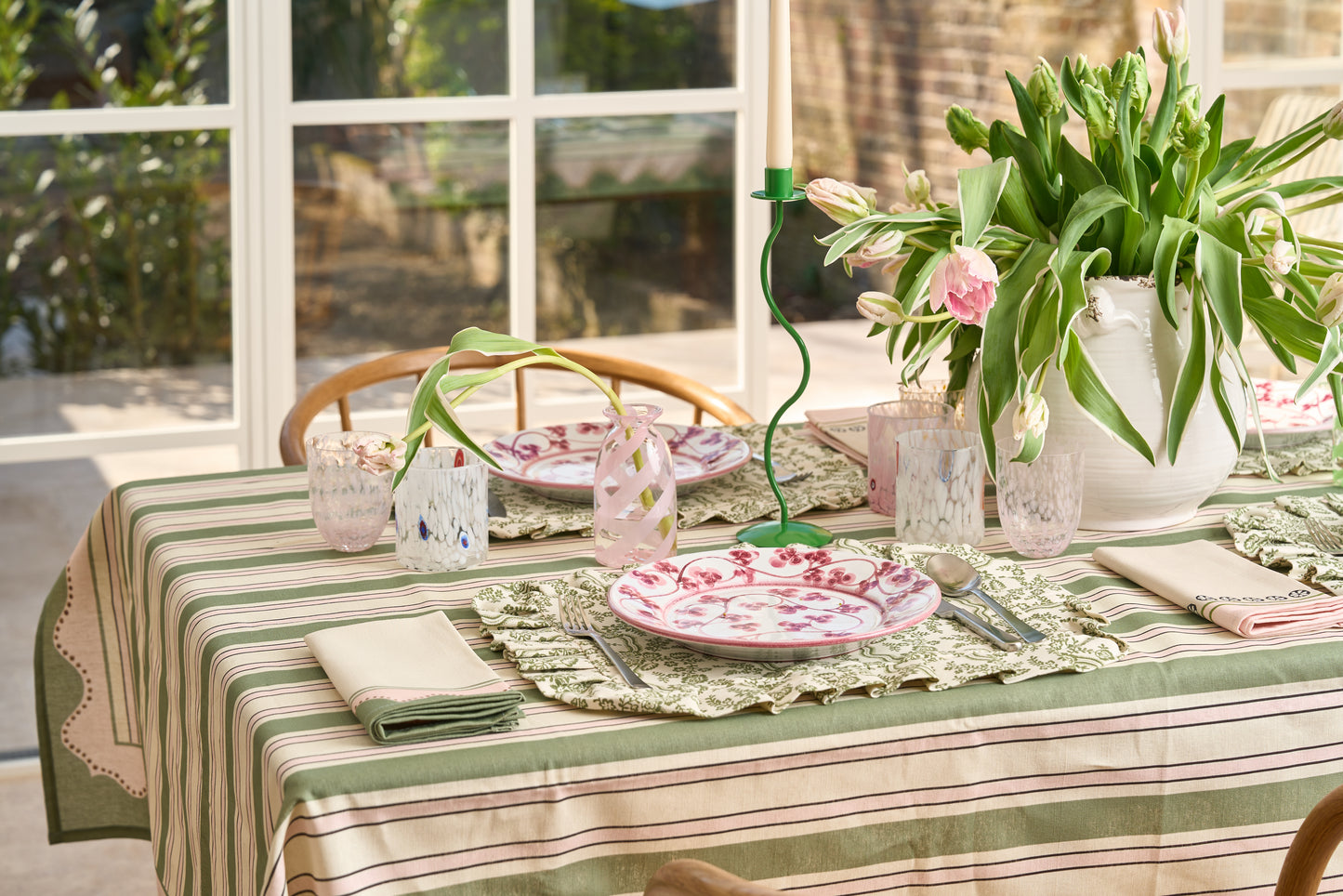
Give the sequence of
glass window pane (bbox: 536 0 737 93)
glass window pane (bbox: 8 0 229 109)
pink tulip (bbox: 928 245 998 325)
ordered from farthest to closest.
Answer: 1. glass window pane (bbox: 536 0 737 93)
2. glass window pane (bbox: 8 0 229 109)
3. pink tulip (bbox: 928 245 998 325)

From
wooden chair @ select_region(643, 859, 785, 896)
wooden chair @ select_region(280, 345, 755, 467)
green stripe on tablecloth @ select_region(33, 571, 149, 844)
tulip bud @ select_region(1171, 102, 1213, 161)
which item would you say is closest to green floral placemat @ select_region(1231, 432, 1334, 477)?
tulip bud @ select_region(1171, 102, 1213, 161)

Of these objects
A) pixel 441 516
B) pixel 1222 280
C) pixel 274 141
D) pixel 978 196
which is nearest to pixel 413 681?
pixel 441 516

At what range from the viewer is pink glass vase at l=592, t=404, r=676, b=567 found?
4.35 feet

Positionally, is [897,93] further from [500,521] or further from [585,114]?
[500,521]

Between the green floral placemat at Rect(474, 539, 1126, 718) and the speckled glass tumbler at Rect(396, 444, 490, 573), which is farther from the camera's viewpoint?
the speckled glass tumbler at Rect(396, 444, 490, 573)

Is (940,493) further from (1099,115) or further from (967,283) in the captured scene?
(1099,115)

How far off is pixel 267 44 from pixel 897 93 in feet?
9.11

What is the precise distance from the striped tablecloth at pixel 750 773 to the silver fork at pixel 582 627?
0.06 metres

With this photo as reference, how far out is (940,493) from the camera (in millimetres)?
1389

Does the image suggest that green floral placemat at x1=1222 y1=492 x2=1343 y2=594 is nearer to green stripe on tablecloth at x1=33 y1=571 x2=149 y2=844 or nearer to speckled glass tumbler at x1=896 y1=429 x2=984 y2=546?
speckled glass tumbler at x1=896 y1=429 x2=984 y2=546

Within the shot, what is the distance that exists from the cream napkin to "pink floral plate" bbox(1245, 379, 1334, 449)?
0.37 m

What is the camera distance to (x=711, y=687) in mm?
1072

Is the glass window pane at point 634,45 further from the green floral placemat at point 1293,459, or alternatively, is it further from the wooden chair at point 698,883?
the wooden chair at point 698,883

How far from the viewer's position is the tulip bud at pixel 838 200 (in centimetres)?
133
